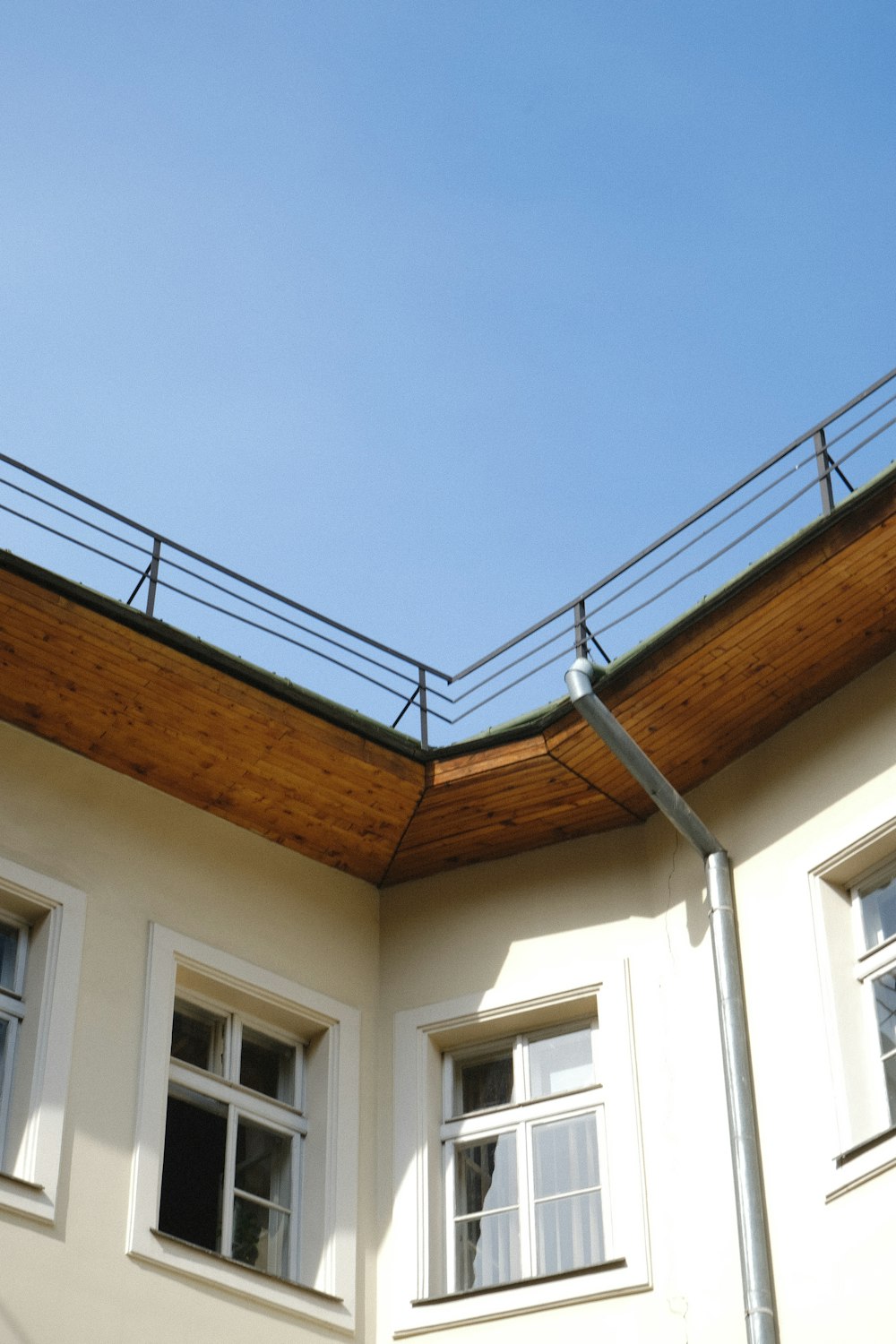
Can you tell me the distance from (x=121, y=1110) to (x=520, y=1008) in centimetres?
248

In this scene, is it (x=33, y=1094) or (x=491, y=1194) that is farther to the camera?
(x=491, y=1194)

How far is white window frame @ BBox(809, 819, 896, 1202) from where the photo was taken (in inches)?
372

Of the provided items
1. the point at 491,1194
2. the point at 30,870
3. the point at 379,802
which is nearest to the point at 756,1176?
the point at 491,1194

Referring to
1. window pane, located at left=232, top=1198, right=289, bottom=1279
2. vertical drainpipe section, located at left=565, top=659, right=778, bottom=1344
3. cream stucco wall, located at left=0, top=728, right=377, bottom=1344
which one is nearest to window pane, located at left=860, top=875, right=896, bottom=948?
vertical drainpipe section, located at left=565, top=659, right=778, bottom=1344

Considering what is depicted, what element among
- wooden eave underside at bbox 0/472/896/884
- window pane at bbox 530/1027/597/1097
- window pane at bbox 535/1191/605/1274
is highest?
wooden eave underside at bbox 0/472/896/884

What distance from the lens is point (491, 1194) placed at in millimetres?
11180

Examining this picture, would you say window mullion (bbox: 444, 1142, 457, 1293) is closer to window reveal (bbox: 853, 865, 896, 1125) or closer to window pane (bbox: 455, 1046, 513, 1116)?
window pane (bbox: 455, 1046, 513, 1116)

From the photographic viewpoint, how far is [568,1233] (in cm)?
1073

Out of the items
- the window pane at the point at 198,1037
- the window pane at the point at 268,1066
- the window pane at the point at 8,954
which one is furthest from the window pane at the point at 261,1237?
the window pane at the point at 8,954

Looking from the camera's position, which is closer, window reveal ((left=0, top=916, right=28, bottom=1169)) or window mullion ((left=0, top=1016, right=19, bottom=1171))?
window mullion ((left=0, top=1016, right=19, bottom=1171))

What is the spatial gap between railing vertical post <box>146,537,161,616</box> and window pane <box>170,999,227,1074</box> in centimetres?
232

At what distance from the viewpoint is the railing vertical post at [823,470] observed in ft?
34.3

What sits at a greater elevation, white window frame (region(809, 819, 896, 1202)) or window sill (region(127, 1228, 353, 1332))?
white window frame (region(809, 819, 896, 1202))

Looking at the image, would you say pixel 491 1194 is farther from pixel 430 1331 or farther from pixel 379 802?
pixel 379 802
